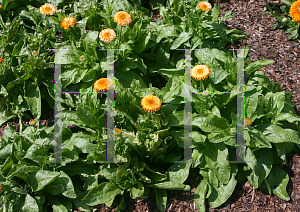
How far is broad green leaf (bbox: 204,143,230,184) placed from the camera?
3.47 m

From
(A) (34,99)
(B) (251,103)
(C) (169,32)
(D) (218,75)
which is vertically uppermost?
(C) (169,32)

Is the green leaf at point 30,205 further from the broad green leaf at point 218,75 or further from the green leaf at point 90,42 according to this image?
the broad green leaf at point 218,75

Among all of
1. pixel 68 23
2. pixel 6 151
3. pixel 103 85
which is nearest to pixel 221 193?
pixel 103 85

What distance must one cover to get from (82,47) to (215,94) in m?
2.06

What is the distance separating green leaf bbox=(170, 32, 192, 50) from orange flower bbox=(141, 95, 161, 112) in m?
1.30

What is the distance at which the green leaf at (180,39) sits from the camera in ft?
14.6

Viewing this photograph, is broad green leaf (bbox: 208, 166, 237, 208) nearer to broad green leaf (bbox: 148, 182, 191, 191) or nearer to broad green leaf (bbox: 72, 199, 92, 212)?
broad green leaf (bbox: 148, 182, 191, 191)

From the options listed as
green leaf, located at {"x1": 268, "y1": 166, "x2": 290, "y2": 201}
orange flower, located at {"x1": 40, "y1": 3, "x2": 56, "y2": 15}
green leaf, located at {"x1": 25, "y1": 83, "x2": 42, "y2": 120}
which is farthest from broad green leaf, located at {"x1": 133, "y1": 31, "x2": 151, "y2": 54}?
green leaf, located at {"x1": 268, "y1": 166, "x2": 290, "y2": 201}

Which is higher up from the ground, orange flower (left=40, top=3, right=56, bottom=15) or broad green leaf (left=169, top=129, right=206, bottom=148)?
orange flower (left=40, top=3, right=56, bottom=15)

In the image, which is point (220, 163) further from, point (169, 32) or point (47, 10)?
point (47, 10)

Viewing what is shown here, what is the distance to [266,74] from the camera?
4586 millimetres

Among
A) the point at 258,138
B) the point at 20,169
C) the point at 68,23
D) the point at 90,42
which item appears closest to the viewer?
the point at 20,169

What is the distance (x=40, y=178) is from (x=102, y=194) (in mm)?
719

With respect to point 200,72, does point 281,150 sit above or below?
below
